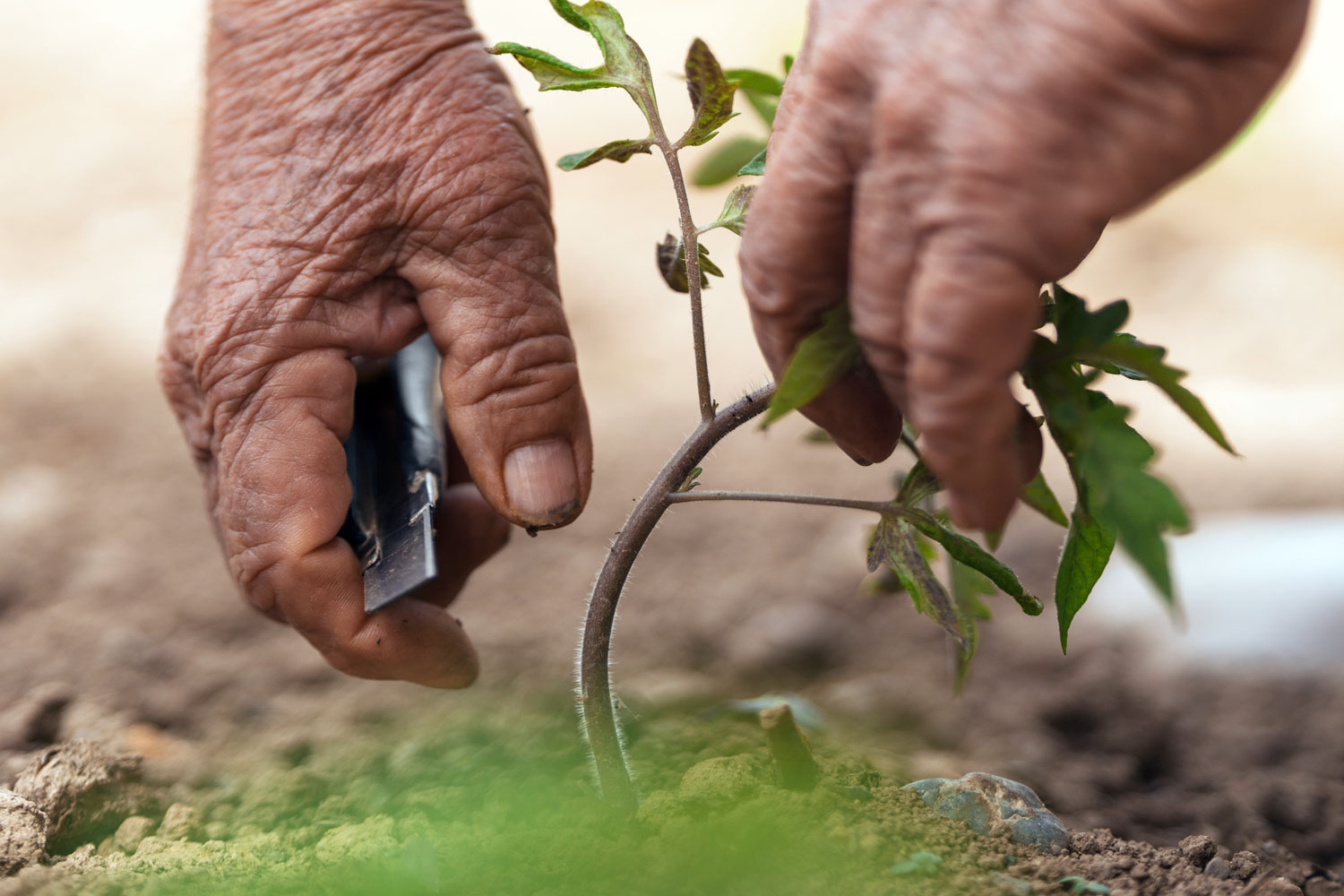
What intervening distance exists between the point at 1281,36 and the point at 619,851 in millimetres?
1140

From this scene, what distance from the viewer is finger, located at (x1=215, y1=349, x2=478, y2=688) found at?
1.52 meters

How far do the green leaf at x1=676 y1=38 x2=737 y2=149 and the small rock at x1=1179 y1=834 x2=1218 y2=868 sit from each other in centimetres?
116

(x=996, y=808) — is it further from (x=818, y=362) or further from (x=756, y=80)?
(x=756, y=80)

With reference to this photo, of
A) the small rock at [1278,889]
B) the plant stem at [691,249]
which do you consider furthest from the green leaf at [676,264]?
the small rock at [1278,889]

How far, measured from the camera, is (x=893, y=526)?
4.07 feet

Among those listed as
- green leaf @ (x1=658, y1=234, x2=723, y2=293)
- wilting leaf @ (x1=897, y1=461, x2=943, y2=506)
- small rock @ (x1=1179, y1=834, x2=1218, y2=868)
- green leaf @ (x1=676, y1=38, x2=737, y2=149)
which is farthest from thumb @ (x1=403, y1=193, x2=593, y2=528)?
small rock @ (x1=1179, y1=834, x2=1218, y2=868)

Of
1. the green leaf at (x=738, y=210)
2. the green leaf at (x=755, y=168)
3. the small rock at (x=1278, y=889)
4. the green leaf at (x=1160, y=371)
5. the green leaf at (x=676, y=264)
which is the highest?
the green leaf at (x=755, y=168)

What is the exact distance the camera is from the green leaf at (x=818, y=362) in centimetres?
95

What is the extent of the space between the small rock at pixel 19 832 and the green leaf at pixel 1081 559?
139 cm

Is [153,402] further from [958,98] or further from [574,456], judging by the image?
[958,98]

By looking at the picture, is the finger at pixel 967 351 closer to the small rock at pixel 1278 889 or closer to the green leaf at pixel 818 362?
the green leaf at pixel 818 362

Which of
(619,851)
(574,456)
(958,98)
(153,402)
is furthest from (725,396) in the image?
(958,98)

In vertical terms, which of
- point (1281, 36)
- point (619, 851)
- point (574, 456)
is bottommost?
point (619, 851)

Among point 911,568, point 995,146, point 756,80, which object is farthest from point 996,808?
point 756,80
